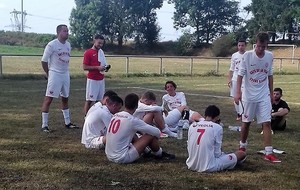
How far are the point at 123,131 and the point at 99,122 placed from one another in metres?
1.10

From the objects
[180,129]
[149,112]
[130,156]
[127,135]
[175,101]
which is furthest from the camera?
[175,101]

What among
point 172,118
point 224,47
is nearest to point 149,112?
point 172,118

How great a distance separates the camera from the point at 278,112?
33.1ft

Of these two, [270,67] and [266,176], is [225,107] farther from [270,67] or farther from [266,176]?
[266,176]

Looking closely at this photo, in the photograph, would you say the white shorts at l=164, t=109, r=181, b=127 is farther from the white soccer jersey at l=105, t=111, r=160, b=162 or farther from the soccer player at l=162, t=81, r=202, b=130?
the white soccer jersey at l=105, t=111, r=160, b=162

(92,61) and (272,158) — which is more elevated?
(92,61)

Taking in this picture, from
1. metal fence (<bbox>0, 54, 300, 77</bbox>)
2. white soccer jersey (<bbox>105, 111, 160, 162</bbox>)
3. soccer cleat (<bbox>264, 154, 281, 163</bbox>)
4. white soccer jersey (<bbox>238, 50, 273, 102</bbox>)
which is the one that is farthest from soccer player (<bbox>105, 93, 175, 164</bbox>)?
metal fence (<bbox>0, 54, 300, 77</bbox>)

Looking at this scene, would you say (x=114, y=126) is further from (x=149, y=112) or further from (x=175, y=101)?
(x=175, y=101)

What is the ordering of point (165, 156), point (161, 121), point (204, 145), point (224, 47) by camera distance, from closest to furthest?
point (204, 145)
point (165, 156)
point (161, 121)
point (224, 47)

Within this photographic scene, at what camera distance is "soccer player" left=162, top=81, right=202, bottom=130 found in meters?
9.73

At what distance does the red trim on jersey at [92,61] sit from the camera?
10211 millimetres

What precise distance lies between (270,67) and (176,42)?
241 feet

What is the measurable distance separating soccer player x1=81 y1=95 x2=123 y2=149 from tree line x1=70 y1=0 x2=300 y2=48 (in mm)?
72025

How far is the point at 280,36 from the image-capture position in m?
79.0
